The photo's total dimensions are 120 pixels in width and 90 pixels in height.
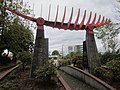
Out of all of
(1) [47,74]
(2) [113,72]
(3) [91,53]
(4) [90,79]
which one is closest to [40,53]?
(1) [47,74]

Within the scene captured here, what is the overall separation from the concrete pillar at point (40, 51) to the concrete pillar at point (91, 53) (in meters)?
2.97

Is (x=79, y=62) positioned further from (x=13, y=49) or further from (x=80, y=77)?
(x=13, y=49)

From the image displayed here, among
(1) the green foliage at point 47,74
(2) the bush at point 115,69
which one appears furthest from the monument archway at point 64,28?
(2) the bush at point 115,69

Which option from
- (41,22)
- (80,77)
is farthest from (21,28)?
(80,77)

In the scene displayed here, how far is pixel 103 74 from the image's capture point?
8.25 meters

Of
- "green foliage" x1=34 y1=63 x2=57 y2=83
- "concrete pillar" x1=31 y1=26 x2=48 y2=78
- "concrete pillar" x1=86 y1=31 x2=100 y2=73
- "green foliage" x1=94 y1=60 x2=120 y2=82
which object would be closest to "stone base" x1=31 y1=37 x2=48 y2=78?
"concrete pillar" x1=31 y1=26 x2=48 y2=78

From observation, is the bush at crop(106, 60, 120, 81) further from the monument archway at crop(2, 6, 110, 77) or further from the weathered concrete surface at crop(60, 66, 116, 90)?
the monument archway at crop(2, 6, 110, 77)

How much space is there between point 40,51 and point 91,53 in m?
3.48

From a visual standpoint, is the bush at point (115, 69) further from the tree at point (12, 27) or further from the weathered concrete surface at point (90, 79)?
the tree at point (12, 27)

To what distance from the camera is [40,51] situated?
8.98m

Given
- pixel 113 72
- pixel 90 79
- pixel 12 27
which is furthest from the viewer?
pixel 12 27

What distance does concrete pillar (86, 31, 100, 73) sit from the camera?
10.2m

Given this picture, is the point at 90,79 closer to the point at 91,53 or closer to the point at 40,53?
the point at 91,53

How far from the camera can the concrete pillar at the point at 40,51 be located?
8.84m
